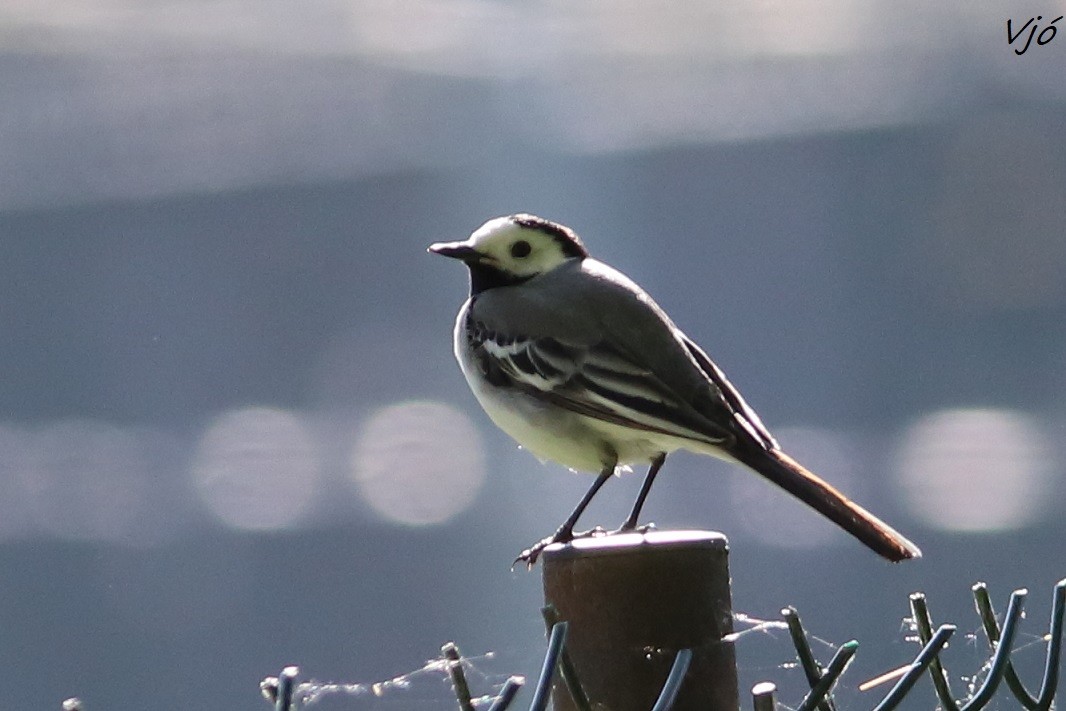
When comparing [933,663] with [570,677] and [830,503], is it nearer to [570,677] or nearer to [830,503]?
[570,677]

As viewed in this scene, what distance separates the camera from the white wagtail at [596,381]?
12.8ft

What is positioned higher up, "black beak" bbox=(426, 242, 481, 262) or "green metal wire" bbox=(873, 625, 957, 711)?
"black beak" bbox=(426, 242, 481, 262)

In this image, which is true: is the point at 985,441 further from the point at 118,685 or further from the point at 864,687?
the point at 864,687

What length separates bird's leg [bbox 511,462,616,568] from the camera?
3.83 meters

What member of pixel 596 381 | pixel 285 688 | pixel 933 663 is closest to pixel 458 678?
pixel 285 688

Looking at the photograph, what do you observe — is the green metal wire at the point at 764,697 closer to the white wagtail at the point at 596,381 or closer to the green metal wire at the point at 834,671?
the green metal wire at the point at 834,671

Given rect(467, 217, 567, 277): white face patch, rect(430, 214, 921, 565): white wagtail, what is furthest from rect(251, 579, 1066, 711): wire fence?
rect(467, 217, 567, 277): white face patch

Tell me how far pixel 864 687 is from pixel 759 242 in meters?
8.30

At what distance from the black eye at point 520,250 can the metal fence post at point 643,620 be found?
286 centimetres

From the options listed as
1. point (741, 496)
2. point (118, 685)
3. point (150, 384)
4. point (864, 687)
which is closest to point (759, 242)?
point (741, 496)

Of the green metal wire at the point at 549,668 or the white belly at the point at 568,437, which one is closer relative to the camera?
the green metal wire at the point at 549,668

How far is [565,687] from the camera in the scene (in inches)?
89.3

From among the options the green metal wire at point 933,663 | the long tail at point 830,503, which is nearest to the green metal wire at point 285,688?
the green metal wire at point 933,663

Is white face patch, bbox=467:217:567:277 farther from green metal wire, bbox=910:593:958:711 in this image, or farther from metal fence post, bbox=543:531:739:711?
metal fence post, bbox=543:531:739:711
